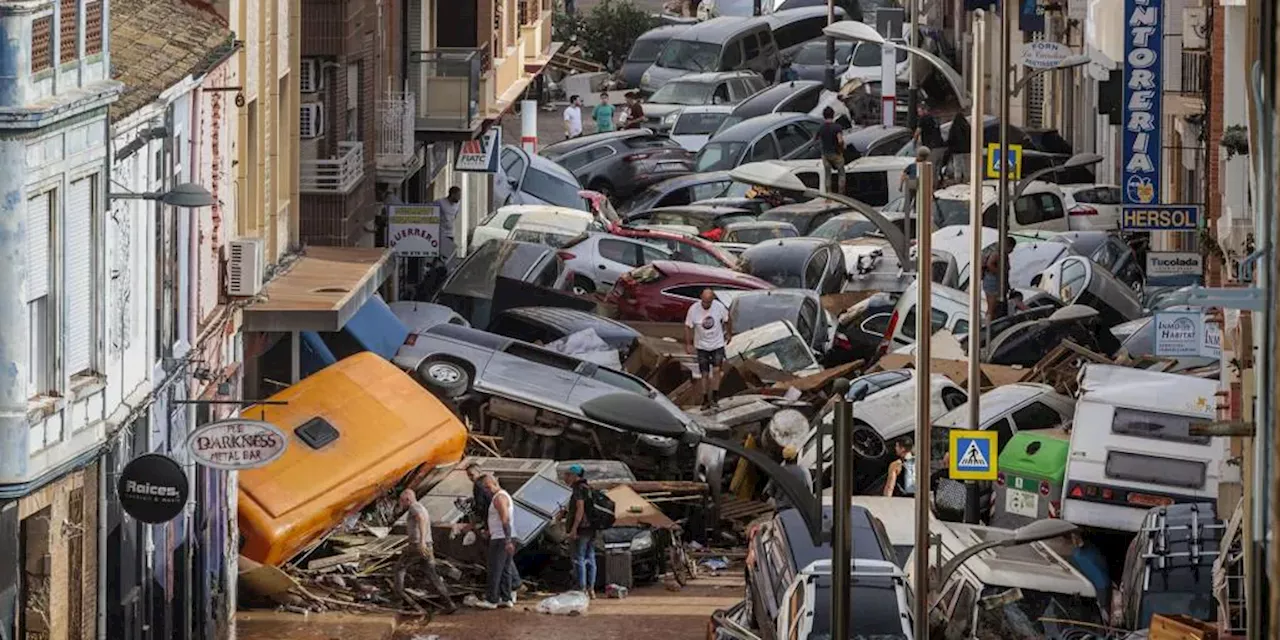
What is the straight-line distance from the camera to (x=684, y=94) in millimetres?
65750

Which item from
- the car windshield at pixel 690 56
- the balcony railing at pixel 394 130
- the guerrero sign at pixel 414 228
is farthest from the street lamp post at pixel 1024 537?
the car windshield at pixel 690 56

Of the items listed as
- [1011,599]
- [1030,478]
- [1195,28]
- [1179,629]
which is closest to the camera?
[1179,629]

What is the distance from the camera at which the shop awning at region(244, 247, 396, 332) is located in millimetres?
27062

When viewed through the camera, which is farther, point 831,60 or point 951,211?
point 831,60

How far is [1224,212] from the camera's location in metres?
25.2

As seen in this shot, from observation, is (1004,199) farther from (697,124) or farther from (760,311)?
(697,124)

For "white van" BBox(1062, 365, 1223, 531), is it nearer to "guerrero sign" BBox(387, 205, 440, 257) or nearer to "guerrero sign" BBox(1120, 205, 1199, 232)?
"guerrero sign" BBox(1120, 205, 1199, 232)

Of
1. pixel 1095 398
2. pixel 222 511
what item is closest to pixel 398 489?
pixel 222 511

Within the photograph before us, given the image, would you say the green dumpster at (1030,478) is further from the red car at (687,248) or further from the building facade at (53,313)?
the red car at (687,248)

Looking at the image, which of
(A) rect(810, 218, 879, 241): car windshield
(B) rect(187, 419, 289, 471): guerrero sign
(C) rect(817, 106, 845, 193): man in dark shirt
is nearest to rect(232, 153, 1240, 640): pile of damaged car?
(B) rect(187, 419, 289, 471): guerrero sign

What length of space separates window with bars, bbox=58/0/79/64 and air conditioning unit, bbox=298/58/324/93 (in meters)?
13.6

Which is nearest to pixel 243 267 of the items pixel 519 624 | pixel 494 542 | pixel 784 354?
pixel 494 542

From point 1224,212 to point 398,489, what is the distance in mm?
8149

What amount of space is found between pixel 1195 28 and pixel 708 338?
6563mm
